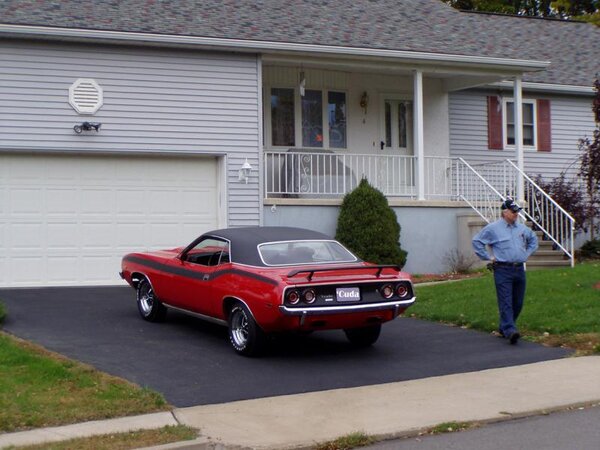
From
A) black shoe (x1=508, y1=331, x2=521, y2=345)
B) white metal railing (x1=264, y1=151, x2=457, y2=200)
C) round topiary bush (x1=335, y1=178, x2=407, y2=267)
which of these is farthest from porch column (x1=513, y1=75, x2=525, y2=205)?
black shoe (x1=508, y1=331, x2=521, y2=345)

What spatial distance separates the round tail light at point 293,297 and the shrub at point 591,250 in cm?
1247

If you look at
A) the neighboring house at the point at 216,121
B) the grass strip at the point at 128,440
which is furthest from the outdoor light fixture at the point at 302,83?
the grass strip at the point at 128,440

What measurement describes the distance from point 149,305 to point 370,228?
6083mm

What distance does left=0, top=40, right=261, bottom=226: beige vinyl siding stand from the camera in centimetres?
1622

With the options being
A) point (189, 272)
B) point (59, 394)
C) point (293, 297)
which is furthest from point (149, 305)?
point (59, 394)

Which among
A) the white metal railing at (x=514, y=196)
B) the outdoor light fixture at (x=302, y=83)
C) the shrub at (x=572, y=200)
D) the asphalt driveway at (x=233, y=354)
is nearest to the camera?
the asphalt driveway at (x=233, y=354)

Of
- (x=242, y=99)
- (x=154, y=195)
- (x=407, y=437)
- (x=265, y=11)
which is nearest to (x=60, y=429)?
(x=407, y=437)

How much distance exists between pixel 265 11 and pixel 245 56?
6.72ft

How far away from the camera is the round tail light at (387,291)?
405 inches

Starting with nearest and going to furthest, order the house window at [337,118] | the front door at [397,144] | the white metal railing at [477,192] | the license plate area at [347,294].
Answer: the license plate area at [347,294]
the white metal railing at [477,192]
the front door at [397,144]
the house window at [337,118]

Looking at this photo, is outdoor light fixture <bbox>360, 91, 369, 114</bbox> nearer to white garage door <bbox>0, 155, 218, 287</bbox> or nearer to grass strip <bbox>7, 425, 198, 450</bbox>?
white garage door <bbox>0, 155, 218, 287</bbox>

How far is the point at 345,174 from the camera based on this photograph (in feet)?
61.9

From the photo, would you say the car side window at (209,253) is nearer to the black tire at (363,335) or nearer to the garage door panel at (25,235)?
the black tire at (363,335)

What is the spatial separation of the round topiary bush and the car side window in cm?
586
